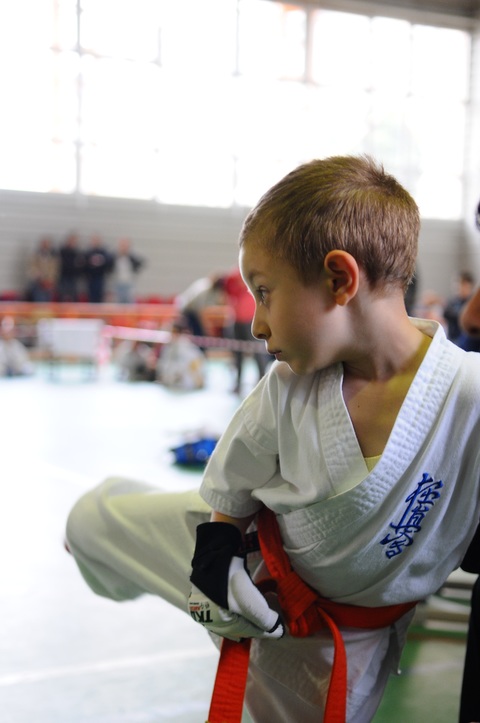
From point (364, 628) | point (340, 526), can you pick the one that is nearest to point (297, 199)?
point (340, 526)

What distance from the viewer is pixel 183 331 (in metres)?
10.5

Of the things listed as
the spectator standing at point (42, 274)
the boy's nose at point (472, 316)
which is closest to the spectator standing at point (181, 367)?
the spectator standing at point (42, 274)

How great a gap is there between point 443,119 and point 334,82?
→ 2.84 metres

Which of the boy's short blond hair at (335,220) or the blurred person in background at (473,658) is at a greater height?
the boy's short blond hair at (335,220)

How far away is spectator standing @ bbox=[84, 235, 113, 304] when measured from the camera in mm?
15594

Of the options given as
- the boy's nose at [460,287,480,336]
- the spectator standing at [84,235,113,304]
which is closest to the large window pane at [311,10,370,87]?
the spectator standing at [84,235,113,304]

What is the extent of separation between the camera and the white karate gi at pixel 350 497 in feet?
4.72

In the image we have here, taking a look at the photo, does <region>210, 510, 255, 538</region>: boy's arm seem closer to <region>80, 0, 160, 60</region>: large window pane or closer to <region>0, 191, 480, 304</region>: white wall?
<region>0, 191, 480, 304</region>: white wall

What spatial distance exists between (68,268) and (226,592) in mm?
14503

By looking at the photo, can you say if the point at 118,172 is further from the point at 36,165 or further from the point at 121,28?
the point at 121,28

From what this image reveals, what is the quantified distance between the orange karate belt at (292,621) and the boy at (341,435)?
1 cm

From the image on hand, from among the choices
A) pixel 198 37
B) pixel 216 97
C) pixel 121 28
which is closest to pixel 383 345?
pixel 121 28

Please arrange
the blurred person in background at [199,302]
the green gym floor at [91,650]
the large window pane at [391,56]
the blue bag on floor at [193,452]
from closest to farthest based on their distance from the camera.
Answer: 1. the green gym floor at [91,650]
2. the blue bag on floor at [193,452]
3. the blurred person in background at [199,302]
4. the large window pane at [391,56]

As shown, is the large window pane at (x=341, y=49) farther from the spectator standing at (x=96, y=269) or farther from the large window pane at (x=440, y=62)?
the spectator standing at (x=96, y=269)
